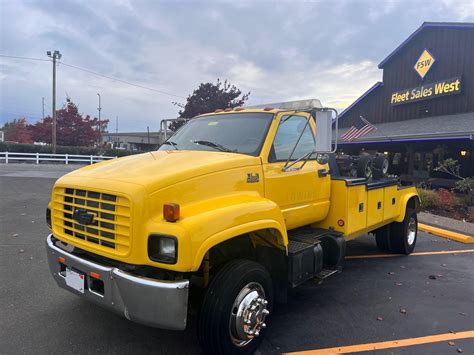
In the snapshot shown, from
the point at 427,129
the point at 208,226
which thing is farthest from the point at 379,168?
the point at 427,129

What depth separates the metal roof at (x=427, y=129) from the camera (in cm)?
1362

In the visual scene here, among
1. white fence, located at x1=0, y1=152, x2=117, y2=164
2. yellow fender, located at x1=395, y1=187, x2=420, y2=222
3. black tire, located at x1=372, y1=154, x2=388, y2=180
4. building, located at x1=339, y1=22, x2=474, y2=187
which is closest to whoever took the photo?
black tire, located at x1=372, y1=154, x2=388, y2=180

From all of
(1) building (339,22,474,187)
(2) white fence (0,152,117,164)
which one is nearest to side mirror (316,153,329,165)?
(1) building (339,22,474,187)

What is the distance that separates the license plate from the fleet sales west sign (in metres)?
18.2

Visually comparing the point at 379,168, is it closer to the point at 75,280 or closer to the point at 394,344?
the point at 394,344

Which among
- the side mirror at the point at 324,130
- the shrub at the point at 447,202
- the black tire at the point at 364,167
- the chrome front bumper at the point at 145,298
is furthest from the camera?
the shrub at the point at 447,202

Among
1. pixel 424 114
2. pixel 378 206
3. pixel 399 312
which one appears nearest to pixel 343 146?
pixel 424 114

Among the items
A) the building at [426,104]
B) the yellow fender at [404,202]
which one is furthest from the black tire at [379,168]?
the building at [426,104]

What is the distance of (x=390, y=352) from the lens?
3492mm

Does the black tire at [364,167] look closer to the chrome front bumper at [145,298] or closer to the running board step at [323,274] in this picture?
the running board step at [323,274]

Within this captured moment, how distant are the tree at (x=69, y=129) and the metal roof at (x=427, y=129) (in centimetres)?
2864

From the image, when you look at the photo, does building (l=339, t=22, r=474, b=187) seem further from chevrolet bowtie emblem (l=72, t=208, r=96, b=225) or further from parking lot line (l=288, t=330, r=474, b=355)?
chevrolet bowtie emblem (l=72, t=208, r=96, b=225)

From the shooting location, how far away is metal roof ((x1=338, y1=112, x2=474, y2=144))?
44.7 feet

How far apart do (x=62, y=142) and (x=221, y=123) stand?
37887 millimetres
